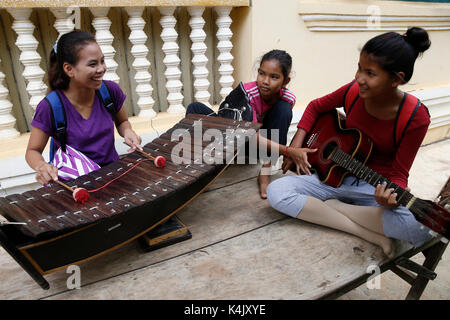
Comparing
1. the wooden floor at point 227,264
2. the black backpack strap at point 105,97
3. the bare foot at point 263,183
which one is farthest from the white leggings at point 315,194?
the black backpack strap at point 105,97

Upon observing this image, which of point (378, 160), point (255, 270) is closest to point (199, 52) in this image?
point (378, 160)

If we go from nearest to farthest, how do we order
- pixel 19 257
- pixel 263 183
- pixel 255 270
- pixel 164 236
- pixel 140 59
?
1. pixel 19 257
2. pixel 255 270
3. pixel 164 236
4. pixel 263 183
5. pixel 140 59

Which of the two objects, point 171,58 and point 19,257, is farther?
point 171,58

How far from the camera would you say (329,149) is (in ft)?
6.86

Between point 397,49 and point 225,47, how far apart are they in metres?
1.71

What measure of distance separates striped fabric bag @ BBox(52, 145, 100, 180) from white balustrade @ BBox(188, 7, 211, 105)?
4.71 ft

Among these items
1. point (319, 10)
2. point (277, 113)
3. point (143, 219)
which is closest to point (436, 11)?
point (319, 10)

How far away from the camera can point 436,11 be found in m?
4.25

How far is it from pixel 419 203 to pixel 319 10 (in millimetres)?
2383

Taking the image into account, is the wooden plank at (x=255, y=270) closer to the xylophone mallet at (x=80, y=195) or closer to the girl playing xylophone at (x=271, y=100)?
the xylophone mallet at (x=80, y=195)

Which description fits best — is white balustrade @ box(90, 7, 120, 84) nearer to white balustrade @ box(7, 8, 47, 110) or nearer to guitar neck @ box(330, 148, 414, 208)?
white balustrade @ box(7, 8, 47, 110)

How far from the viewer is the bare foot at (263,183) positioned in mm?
2270

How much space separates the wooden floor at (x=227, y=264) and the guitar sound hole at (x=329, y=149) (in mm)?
456

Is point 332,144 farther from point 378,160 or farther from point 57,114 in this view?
point 57,114
